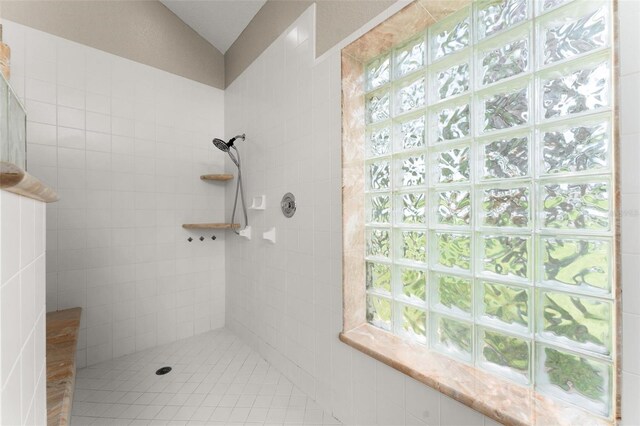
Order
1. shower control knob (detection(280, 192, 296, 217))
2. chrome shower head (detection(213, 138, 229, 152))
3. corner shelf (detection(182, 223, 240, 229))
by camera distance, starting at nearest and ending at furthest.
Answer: shower control knob (detection(280, 192, 296, 217)) < chrome shower head (detection(213, 138, 229, 152)) < corner shelf (detection(182, 223, 240, 229))

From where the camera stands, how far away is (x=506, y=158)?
0.96 m

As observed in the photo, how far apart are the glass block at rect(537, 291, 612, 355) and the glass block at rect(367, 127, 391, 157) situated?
0.84 m

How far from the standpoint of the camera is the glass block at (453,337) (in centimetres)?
105

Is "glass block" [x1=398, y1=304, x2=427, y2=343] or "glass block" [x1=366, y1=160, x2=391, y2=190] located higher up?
"glass block" [x1=366, y1=160, x2=391, y2=190]

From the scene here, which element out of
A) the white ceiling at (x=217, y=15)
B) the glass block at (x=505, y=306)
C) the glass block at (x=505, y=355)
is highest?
the white ceiling at (x=217, y=15)

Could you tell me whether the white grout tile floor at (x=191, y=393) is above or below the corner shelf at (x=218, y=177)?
below

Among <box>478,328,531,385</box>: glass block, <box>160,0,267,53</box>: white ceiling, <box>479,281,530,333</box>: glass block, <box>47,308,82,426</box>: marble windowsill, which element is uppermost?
<box>160,0,267,53</box>: white ceiling

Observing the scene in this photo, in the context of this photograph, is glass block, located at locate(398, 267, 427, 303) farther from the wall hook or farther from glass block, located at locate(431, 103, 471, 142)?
the wall hook

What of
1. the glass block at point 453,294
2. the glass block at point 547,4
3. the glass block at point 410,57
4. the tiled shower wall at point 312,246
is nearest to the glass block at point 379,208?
the tiled shower wall at point 312,246

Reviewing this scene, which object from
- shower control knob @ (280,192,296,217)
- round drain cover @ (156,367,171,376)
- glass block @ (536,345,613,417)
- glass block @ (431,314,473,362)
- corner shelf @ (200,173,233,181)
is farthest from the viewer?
corner shelf @ (200,173,233,181)

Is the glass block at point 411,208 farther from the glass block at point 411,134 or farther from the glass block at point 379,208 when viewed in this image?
the glass block at point 411,134

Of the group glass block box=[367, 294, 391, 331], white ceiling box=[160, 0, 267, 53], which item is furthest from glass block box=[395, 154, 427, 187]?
white ceiling box=[160, 0, 267, 53]

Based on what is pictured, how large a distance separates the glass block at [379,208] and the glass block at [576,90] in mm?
665

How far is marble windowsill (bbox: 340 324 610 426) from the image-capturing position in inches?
31.0
